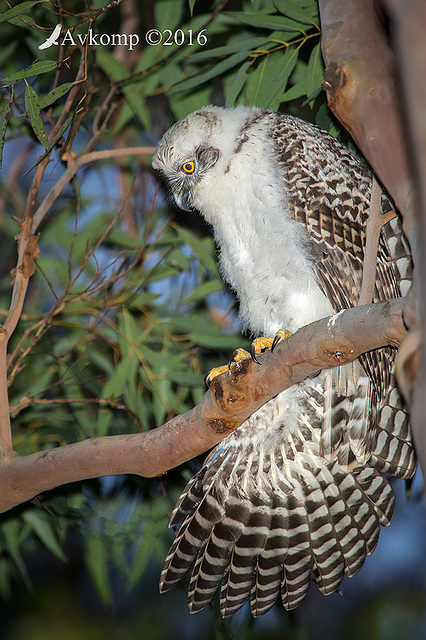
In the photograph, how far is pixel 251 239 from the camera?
2.28m

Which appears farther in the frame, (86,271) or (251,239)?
(86,271)

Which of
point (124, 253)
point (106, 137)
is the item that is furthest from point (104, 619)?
point (106, 137)

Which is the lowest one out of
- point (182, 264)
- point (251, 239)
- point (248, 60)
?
point (182, 264)

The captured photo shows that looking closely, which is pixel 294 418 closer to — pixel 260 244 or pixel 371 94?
pixel 260 244

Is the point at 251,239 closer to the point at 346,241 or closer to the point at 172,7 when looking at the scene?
the point at 346,241

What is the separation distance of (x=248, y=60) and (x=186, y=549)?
74.6 inches

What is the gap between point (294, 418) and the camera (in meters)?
2.40

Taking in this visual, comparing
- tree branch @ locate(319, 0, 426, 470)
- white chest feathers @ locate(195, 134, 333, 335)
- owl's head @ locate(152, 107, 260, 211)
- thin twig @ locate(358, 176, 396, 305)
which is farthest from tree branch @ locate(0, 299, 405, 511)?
owl's head @ locate(152, 107, 260, 211)

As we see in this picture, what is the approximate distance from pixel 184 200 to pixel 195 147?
0.21m

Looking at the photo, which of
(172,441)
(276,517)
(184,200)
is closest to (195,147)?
(184,200)

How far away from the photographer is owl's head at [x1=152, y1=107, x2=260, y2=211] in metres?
2.52

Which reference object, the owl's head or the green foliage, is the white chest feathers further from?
the green foliage

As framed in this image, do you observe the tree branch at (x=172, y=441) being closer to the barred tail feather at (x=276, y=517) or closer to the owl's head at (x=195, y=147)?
the barred tail feather at (x=276, y=517)

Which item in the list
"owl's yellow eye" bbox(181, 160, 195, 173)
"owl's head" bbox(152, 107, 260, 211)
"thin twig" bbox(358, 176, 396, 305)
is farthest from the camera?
"owl's yellow eye" bbox(181, 160, 195, 173)
